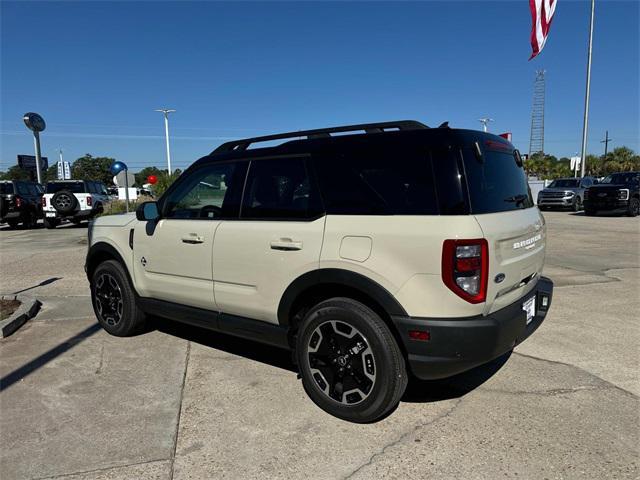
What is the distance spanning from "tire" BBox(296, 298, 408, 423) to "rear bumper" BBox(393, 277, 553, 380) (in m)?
0.14

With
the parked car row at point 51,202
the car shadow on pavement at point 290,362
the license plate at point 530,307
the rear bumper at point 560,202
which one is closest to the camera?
the license plate at point 530,307

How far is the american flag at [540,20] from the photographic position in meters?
16.1

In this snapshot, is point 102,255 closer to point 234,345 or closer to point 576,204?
point 234,345

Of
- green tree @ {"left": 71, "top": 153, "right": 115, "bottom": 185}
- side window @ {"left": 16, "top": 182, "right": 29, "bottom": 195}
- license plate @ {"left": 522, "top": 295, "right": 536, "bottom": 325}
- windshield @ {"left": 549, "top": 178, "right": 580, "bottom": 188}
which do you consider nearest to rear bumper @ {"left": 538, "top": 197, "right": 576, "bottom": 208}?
windshield @ {"left": 549, "top": 178, "right": 580, "bottom": 188}

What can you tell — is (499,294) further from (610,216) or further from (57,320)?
(610,216)

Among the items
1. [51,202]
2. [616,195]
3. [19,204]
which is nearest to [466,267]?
[51,202]

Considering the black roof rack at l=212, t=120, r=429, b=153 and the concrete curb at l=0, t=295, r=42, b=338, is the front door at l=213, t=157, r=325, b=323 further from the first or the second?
the concrete curb at l=0, t=295, r=42, b=338

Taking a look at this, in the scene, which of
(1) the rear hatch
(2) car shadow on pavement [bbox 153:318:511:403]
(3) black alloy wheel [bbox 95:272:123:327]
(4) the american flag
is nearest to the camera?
(1) the rear hatch

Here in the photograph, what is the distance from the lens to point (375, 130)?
3209mm

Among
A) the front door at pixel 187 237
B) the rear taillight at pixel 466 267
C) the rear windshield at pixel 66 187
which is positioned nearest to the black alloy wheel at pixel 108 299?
the front door at pixel 187 237

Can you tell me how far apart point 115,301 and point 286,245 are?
2536mm

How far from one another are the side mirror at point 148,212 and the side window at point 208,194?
0.08m

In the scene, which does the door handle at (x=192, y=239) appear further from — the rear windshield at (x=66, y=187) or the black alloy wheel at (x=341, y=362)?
the rear windshield at (x=66, y=187)

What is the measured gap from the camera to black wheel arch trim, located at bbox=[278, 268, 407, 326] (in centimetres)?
278
